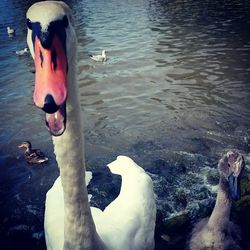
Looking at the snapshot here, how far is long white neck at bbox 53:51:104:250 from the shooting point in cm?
349

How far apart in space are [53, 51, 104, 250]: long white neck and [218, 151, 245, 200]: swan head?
280 centimetres

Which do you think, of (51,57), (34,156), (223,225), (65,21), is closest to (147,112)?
(34,156)

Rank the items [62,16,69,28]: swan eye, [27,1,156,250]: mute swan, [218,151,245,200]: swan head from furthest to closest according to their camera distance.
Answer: [218,151,245,200]: swan head, [62,16,69,28]: swan eye, [27,1,156,250]: mute swan

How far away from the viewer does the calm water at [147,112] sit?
26.3 ft

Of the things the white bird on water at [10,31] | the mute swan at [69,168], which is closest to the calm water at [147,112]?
the white bird on water at [10,31]

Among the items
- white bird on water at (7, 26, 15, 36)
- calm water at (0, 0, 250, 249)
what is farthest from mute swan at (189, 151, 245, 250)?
white bird on water at (7, 26, 15, 36)

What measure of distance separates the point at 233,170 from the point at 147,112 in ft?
19.3

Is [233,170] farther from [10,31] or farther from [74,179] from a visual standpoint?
[10,31]

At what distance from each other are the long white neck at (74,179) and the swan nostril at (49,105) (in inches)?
35.4

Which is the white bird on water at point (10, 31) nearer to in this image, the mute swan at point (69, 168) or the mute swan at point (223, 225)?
the mute swan at point (69, 168)

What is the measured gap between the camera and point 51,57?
2635 mm

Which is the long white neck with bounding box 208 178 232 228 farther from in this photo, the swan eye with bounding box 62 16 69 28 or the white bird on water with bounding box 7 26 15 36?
the white bird on water with bounding box 7 26 15 36

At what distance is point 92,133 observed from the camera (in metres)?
10.7

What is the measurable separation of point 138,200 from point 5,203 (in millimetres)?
3977
